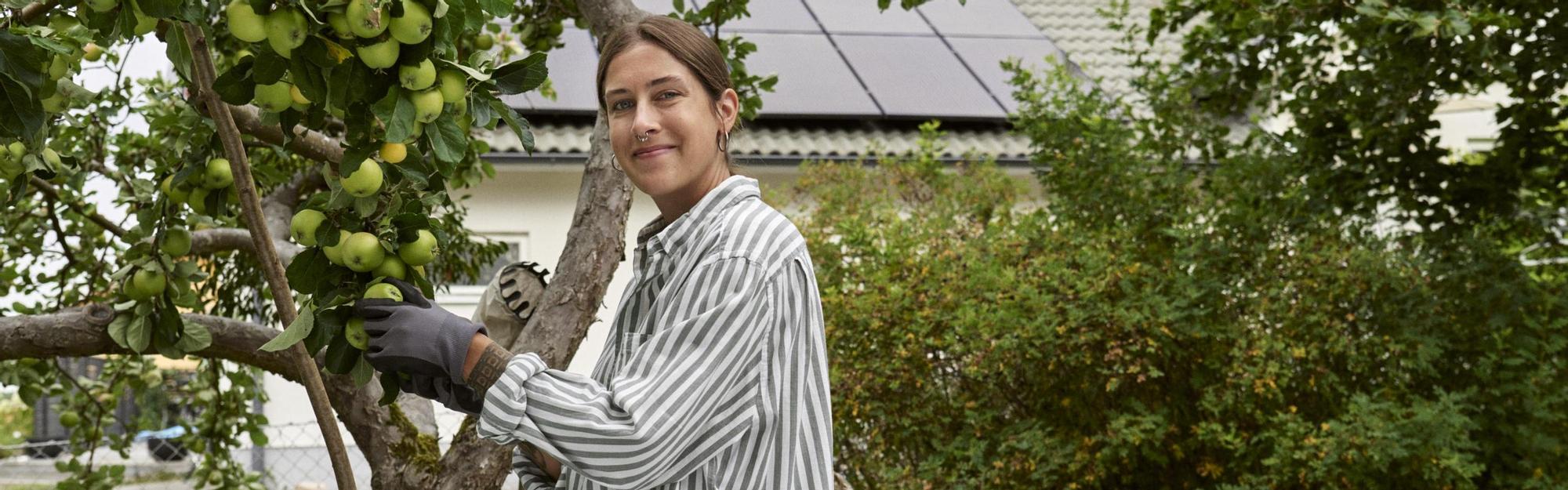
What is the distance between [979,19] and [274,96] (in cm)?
869

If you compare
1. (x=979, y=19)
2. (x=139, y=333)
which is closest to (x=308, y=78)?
(x=139, y=333)

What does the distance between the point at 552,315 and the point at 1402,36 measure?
126 inches

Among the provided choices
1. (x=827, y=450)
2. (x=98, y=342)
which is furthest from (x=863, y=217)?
(x=827, y=450)

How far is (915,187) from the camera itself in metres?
6.26

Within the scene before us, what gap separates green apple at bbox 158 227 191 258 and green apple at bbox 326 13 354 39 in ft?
4.15

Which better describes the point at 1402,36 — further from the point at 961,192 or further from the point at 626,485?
the point at 626,485

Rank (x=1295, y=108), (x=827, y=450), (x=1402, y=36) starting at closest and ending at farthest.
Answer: (x=827, y=450), (x=1402, y=36), (x=1295, y=108)

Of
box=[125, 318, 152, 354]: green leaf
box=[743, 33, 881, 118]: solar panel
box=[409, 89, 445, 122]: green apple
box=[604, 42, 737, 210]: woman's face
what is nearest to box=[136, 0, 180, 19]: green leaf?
box=[409, 89, 445, 122]: green apple

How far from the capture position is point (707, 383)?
1.37 meters

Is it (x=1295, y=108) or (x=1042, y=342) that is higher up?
(x=1295, y=108)

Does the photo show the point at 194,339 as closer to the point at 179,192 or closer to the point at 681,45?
the point at 179,192

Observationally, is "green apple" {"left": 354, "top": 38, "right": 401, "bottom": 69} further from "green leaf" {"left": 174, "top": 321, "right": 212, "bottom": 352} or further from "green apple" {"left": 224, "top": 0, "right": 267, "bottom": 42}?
"green leaf" {"left": 174, "top": 321, "right": 212, "bottom": 352}

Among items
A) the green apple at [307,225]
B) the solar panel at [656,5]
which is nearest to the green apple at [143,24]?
the green apple at [307,225]

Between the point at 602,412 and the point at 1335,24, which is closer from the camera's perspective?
the point at 602,412
